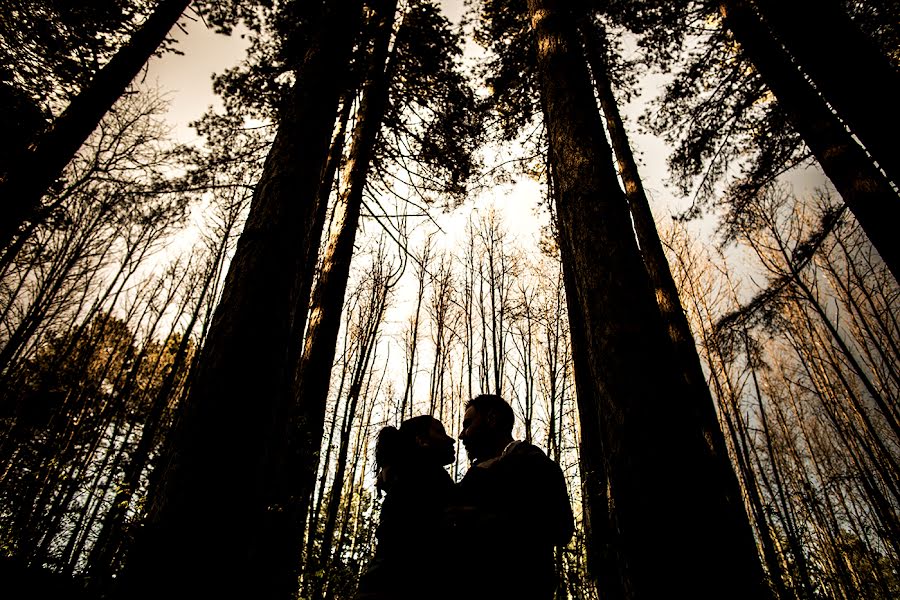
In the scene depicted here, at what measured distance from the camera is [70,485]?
10.0 m

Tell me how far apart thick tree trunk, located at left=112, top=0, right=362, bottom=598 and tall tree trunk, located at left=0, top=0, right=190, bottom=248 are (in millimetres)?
3149

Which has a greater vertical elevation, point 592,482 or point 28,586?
point 592,482

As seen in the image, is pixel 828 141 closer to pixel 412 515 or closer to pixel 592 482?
pixel 592 482

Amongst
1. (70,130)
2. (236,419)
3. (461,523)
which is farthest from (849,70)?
(70,130)

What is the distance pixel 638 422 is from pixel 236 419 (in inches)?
61.7

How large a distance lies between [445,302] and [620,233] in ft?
37.1

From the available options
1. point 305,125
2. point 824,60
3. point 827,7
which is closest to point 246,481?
point 305,125

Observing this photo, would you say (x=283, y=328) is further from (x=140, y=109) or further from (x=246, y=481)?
(x=140, y=109)

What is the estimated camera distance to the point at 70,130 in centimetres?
378

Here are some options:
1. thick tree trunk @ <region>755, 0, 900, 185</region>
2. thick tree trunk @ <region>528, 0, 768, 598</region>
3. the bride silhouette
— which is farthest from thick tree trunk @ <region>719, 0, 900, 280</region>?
the bride silhouette

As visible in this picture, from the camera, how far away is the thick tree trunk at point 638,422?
116 centimetres

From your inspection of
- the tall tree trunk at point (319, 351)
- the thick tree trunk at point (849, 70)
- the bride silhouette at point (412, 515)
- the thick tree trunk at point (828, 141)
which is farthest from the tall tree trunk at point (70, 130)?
the thick tree trunk at point (828, 141)

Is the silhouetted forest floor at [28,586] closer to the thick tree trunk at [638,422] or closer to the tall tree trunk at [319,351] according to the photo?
the tall tree trunk at [319,351]

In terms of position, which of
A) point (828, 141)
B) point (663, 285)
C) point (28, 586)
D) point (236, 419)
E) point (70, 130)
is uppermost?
point (828, 141)
